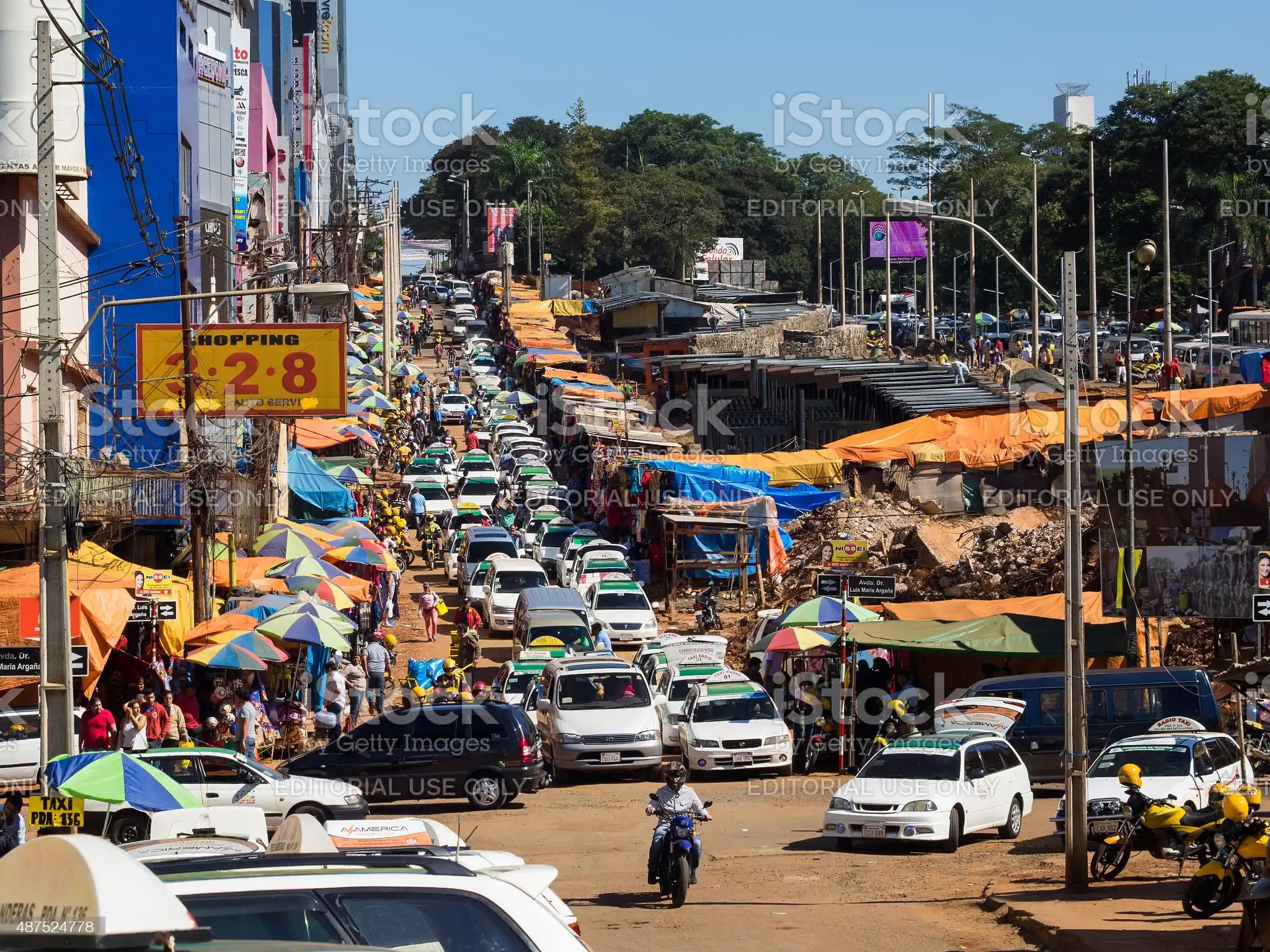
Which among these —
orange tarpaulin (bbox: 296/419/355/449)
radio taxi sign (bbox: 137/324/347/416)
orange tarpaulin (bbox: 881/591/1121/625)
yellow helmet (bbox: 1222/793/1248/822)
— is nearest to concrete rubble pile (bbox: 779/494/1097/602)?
orange tarpaulin (bbox: 881/591/1121/625)

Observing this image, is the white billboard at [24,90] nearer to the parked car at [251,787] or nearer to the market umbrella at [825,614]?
the parked car at [251,787]

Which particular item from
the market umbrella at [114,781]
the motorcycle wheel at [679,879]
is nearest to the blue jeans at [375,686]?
the market umbrella at [114,781]

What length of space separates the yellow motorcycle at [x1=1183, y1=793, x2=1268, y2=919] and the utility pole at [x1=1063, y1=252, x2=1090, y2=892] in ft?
5.26

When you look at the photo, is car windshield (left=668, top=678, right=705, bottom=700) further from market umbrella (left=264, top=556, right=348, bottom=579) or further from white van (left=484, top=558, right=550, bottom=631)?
white van (left=484, top=558, right=550, bottom=631)

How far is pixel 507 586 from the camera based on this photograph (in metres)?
38.2

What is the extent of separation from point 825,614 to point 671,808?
1231cm

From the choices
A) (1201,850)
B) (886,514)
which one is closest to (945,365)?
(886,514)

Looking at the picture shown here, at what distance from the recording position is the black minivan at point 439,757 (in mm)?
22109

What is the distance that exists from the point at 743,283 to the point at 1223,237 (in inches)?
1871

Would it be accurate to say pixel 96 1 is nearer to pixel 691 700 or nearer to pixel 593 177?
pixel 691 700

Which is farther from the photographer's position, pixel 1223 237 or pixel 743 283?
pixel 743 283

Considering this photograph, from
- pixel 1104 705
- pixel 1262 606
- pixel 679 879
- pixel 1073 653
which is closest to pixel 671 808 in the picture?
pixel 679 879

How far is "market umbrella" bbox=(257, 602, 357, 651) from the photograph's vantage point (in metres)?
25.5

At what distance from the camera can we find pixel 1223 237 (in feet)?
254
